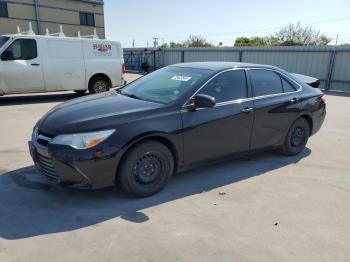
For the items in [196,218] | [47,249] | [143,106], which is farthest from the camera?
[143,106]

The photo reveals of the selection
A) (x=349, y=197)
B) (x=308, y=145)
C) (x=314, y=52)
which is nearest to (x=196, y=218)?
(x=349, y=197)

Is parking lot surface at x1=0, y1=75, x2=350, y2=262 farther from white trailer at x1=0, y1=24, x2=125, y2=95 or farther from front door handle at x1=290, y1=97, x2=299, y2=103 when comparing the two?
white trailer at x1=0, y1=24, x2=125, y2=95

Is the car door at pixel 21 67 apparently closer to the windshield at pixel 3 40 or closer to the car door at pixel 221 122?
the windshield at pixel 3 40

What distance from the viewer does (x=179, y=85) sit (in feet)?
13.5

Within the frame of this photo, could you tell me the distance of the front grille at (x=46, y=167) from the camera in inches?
130

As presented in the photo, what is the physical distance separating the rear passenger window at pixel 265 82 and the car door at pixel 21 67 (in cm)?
747

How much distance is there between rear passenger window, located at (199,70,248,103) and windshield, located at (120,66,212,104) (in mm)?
168

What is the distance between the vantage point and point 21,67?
9.32 metres

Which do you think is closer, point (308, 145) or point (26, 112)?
point (308, 145)

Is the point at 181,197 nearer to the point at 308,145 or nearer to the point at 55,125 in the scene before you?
the point at 55,125

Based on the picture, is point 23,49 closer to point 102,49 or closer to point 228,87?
point 102,49

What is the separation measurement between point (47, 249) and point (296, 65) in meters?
17.4

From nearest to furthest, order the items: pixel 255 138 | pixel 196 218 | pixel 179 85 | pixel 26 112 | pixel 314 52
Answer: pixel 196 218
pixel 179 85
pixel 255 138
pixel 26 112
pixel 314 52

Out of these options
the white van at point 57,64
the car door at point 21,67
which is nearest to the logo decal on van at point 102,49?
the white van at point 57,64
